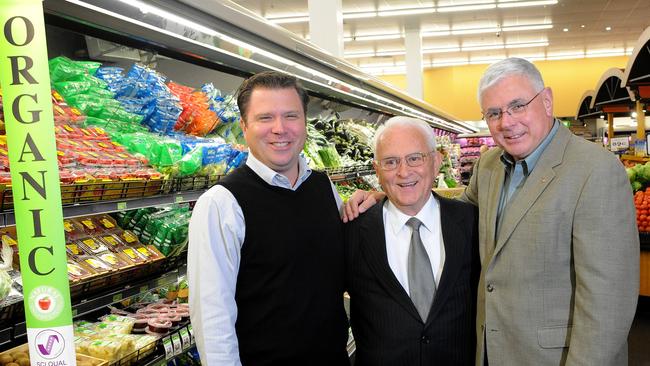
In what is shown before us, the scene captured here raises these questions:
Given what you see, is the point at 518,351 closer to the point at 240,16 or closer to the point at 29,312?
the point at 29,312

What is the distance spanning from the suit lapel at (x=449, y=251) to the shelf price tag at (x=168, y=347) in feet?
3.40

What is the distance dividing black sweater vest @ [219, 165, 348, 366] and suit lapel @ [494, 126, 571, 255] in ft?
1.95

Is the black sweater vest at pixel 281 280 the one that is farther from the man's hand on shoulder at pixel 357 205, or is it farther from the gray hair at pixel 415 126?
the gray hair at pixel 415 126

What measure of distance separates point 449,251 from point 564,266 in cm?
37

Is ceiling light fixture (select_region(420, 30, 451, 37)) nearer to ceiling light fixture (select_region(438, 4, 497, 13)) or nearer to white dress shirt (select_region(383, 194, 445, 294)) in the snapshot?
ceiling light fixture (select_region(438, 4, 497, 13))

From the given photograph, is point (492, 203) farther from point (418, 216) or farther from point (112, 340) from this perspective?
point (112, 340)

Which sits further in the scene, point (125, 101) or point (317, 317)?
point (125, 101)

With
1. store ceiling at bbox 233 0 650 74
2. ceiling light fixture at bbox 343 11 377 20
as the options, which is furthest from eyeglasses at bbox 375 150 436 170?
ceiling light fixture at bbox 343 11 377 20

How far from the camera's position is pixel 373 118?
7.07 metres

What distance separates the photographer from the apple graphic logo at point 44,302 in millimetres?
1233

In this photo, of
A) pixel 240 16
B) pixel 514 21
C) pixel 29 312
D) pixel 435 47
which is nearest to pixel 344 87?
pixel 240 16

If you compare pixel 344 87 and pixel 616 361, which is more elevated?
pixel 344 87

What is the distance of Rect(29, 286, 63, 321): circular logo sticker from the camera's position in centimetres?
123

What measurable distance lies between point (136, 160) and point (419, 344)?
122 centimetres
